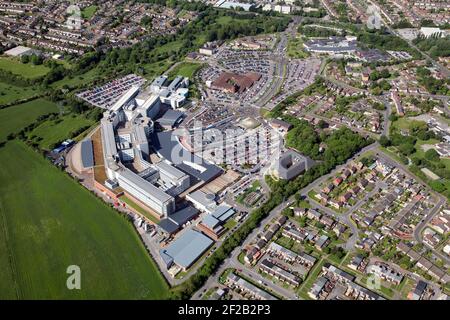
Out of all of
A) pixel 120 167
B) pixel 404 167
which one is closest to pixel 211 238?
pixel 120 167

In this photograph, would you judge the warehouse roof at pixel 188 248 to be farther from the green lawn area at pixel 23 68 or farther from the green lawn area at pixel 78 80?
the green lawn area at pixel 23 68

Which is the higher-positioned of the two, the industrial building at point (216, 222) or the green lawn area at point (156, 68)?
the green lawn area at point (156, 68)

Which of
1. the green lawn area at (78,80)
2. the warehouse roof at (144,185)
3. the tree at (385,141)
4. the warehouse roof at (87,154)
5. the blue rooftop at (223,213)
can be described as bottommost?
the blue rooftop at (223,213)

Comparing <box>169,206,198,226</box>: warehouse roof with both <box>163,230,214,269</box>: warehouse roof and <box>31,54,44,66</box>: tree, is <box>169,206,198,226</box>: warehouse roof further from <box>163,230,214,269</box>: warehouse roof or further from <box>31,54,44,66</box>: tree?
<box>31,54,44,66</box>: tree

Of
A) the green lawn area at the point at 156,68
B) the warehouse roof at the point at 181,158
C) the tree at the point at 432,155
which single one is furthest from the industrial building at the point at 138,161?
the tree at the point at 432,155

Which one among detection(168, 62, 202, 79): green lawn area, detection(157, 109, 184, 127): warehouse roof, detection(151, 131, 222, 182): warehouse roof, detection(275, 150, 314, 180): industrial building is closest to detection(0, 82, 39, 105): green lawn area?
detection(168, 62, 202, 79): green lawn area

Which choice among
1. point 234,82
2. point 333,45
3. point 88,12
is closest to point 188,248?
point 234,82

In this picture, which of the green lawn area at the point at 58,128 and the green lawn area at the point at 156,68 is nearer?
the green lawn area at the point at 58,128
